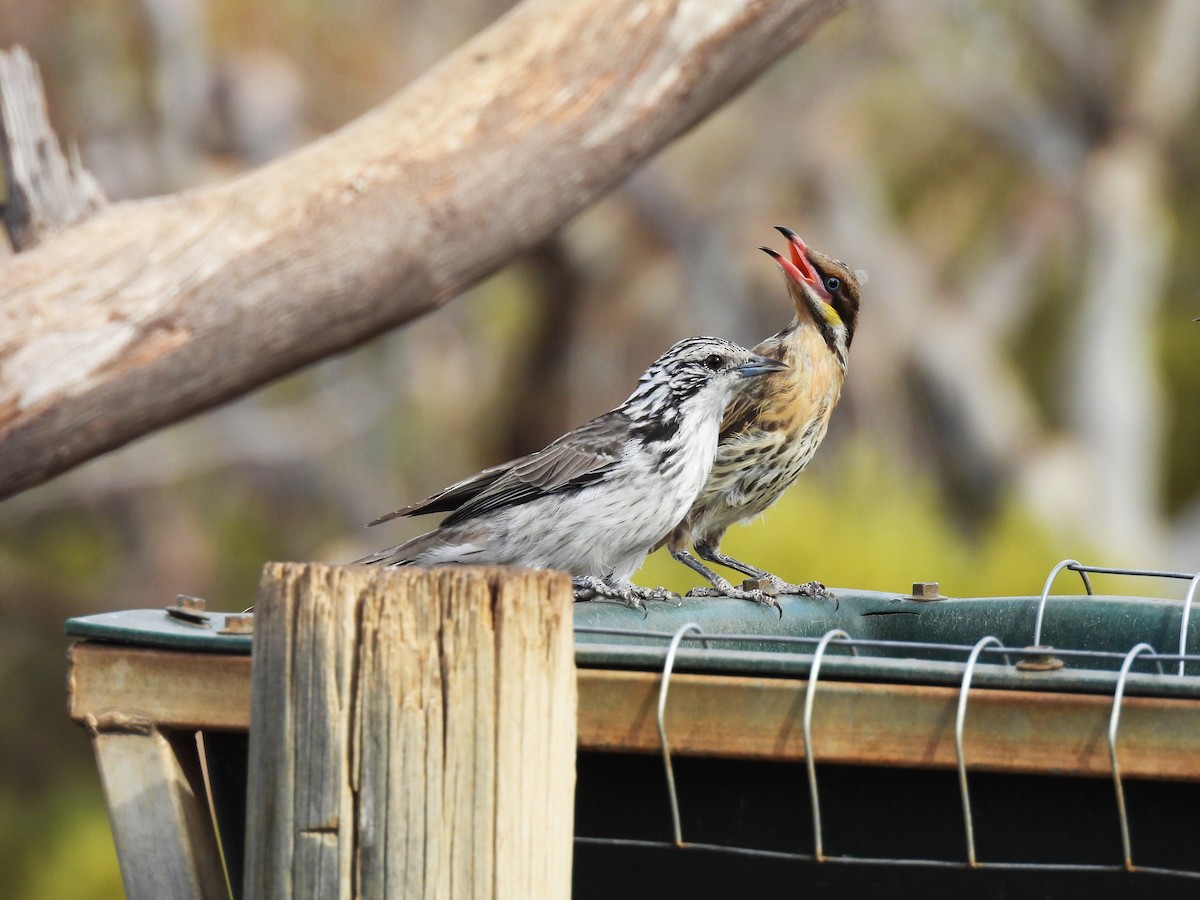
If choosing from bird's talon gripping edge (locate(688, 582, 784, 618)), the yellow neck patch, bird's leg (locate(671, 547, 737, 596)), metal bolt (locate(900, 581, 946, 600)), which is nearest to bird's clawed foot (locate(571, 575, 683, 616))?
bird's talon gripping edge (locate(688, 582, 784, 618))

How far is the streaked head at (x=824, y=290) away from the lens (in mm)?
4562

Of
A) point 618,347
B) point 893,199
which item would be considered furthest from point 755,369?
point 893,199

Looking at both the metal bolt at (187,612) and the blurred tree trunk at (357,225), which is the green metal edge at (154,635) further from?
the blurred tree trunk at (357,225)

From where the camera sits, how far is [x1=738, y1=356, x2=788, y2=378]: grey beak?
13.9 feet

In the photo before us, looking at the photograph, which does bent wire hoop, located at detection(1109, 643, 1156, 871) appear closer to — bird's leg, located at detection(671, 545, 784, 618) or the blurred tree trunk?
bird's leg, located at detection(671, 545, 784, 618)

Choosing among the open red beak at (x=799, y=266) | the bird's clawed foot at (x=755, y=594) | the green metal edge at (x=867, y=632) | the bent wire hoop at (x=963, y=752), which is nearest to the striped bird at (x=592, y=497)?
the bird's clawed foot at (x=755, y=594)

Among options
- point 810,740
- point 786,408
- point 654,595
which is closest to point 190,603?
point 810,740

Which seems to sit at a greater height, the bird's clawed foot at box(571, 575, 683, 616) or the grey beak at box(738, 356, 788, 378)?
the grey beak at box(738, 356, 788, 378)

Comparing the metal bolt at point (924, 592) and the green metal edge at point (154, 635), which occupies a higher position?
the metal bolt at point (924, 592)

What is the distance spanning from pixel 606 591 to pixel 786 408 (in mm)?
1202

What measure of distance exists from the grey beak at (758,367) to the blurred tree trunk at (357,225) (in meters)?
0.62

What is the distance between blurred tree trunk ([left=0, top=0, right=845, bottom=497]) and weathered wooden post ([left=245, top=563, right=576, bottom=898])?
2271mm

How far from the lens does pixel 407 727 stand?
1.81 meters

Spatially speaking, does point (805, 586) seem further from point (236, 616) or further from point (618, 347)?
point (618, 347)
